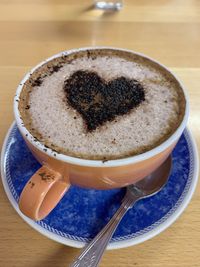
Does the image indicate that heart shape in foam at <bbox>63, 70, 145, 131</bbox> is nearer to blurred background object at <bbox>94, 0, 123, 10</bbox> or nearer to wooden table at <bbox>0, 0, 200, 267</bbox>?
wooden table at <bbox>0, 0, 200, 267</bbox>

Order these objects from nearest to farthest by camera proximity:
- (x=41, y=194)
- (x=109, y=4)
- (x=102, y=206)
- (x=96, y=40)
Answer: (x=41, y=194), (x=102, y=206), (x=96, y=40), (x=109, y=4)

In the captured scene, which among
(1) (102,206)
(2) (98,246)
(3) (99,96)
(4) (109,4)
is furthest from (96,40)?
(2) (98,246)

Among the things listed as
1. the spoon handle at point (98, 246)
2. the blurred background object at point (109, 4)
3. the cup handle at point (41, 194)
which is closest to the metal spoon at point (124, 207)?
the spoon handle at point (98, 246)

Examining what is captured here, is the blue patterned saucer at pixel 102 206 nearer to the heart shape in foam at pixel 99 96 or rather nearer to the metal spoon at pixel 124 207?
the metal spoon at pixel 124 207

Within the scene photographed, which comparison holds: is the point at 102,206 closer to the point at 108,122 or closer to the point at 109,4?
the point at 108,122

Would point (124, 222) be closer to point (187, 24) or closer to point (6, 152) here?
point (6, 152)

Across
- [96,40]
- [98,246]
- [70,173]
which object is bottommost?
[98,246]

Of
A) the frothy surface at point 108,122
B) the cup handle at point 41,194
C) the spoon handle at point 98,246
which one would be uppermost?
the frothy surface at point 108,122
